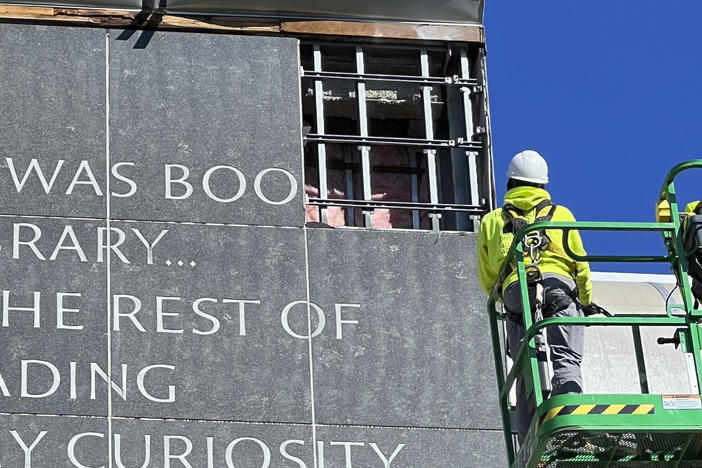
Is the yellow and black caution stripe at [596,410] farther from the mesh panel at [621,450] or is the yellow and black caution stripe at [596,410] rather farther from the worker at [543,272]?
the worker at [543,272]

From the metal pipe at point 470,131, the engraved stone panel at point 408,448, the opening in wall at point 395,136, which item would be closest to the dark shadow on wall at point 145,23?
the opening in wall at point 395,136

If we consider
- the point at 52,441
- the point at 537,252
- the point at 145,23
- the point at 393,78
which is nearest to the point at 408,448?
the point at 52,441

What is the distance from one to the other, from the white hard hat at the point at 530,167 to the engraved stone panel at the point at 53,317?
15.0 feet

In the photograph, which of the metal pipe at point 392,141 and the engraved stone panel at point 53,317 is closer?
the engraved stone panel at point 53,317

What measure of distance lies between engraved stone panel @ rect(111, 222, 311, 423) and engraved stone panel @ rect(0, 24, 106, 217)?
2.08 feet

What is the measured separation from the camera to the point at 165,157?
19188 mm

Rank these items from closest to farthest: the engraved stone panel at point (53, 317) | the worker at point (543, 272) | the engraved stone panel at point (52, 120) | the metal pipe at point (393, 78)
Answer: the worker at point (543, 272) < the engraved stone panel at point (53, 317) < the engraved stone panel at point (52, 120) < the metal pipe at point (393, 78)

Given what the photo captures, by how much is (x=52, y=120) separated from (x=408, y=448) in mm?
4571

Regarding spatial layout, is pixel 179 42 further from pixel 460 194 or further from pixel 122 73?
pixel 460 194

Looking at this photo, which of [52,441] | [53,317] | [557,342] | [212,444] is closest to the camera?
[557,342]

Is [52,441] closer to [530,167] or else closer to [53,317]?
[53,317]

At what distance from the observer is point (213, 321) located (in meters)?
18.4

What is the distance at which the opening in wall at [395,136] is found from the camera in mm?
19781

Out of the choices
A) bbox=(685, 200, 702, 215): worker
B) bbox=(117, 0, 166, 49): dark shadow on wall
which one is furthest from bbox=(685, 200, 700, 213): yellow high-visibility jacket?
bbox=(117, 0, 166, 49): dark shadow on wall
